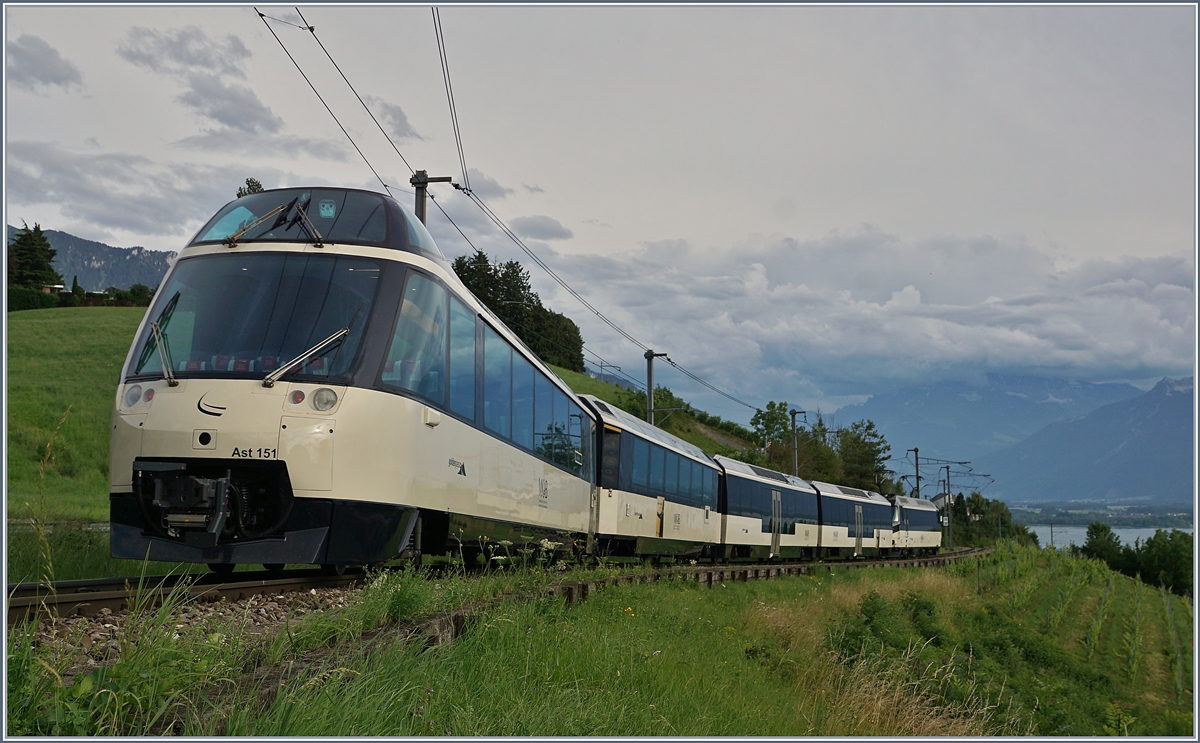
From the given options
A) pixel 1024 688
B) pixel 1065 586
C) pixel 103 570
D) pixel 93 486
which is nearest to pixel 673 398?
pixel 1065 586

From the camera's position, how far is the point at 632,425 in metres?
20.9

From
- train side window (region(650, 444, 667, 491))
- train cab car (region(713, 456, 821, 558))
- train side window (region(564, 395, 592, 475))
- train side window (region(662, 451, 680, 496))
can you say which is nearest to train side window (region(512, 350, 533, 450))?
train side window (region(564, 395, 592, 475))

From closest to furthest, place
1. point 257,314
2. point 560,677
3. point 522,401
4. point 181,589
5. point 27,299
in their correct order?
1. point 181,589
2. point 560,677
3. point 257,314
4. point 522,401
5. point 27,299

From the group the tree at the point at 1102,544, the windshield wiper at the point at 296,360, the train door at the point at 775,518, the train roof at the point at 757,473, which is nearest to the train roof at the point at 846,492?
the train roof at the point at 757,473

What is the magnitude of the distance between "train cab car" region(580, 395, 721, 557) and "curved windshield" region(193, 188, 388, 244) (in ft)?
33.3

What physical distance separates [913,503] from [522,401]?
167 feet

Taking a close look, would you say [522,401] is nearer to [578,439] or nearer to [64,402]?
[578,439]

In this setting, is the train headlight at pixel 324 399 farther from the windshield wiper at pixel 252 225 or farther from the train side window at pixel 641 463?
the train side window at pixel 641 463

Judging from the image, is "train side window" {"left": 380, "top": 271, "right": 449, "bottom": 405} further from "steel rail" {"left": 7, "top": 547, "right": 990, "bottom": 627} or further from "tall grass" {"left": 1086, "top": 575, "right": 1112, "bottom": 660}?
"tall grass" {"left": 1086, "top": 575, "right": 1112, "bottom": 660}

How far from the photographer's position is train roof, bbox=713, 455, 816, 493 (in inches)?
1184

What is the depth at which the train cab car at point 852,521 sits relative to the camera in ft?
134

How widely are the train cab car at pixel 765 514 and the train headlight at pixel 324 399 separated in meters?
22.3

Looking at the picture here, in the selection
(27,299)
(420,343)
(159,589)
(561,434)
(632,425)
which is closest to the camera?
(159,589)

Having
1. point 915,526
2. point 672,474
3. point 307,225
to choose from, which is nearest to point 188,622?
point 307,225
